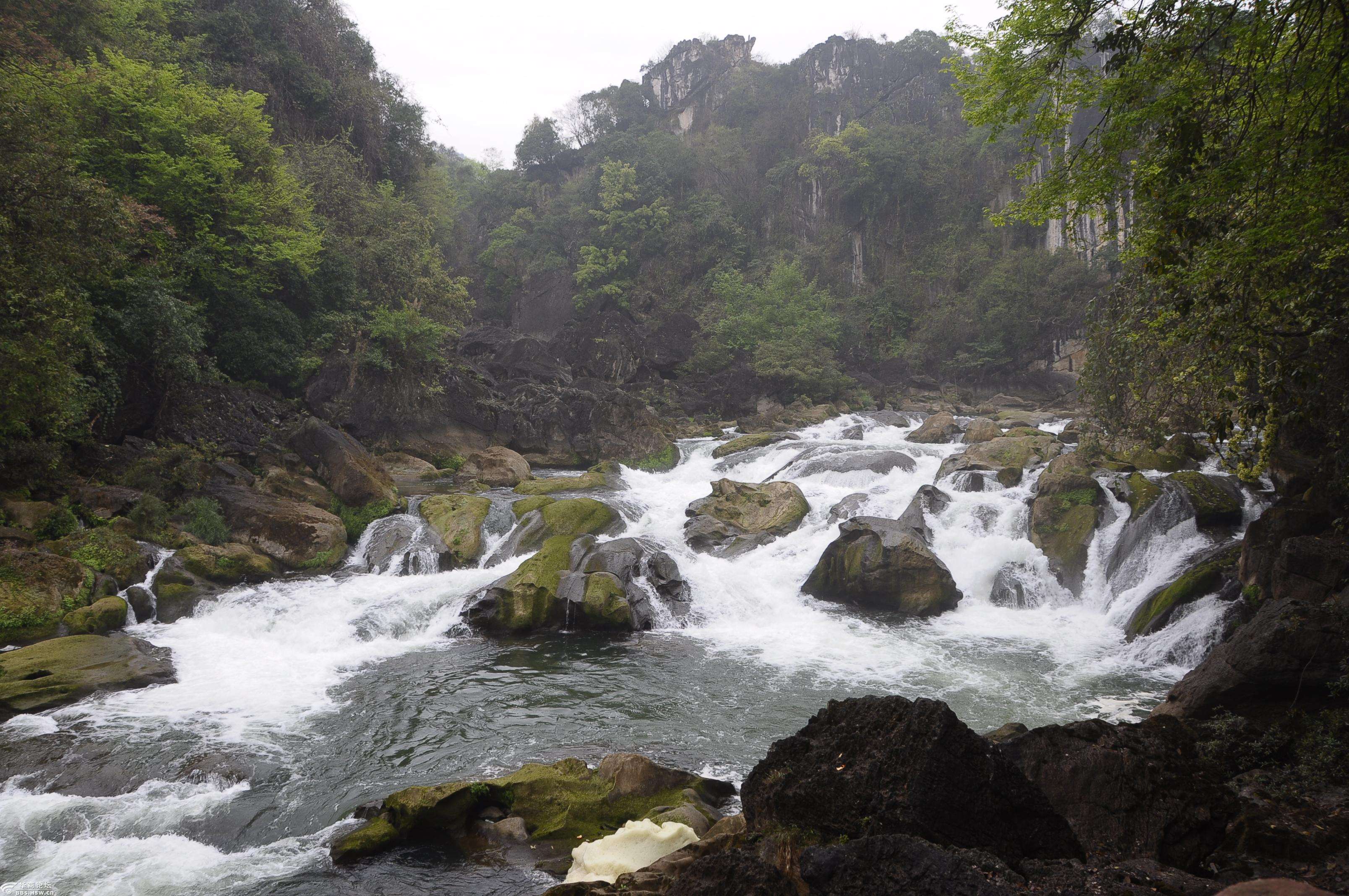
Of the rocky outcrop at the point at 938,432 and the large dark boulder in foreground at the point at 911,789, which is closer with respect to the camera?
the large dark boulder in foreground at the point at 911,789

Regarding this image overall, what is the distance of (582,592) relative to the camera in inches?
517

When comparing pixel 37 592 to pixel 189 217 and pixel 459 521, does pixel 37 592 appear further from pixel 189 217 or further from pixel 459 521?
pixel 189 217

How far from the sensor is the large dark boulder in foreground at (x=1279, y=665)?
6395 millimetres

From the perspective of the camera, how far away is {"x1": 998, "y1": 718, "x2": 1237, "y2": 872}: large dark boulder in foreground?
4344 millimetres

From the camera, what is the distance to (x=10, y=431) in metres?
12.6

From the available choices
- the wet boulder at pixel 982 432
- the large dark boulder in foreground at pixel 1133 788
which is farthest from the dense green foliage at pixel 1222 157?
the wet boulder at pixel 982 432

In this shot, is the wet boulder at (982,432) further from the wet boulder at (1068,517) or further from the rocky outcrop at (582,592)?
the rocky outcrop at (582,592)

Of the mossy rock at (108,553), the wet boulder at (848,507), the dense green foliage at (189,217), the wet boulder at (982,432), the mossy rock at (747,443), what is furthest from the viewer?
the mossy rock at (747,443)

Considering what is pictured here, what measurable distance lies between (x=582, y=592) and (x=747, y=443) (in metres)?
12.8

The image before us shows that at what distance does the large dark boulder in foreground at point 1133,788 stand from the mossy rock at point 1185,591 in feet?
23.5

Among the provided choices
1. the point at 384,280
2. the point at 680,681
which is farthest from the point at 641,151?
the point at 680,681

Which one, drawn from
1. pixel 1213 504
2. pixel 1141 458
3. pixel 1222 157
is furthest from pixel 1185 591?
pixel 1222 157

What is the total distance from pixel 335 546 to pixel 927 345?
3129 centimetres

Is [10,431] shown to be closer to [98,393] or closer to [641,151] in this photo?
[98,393]
